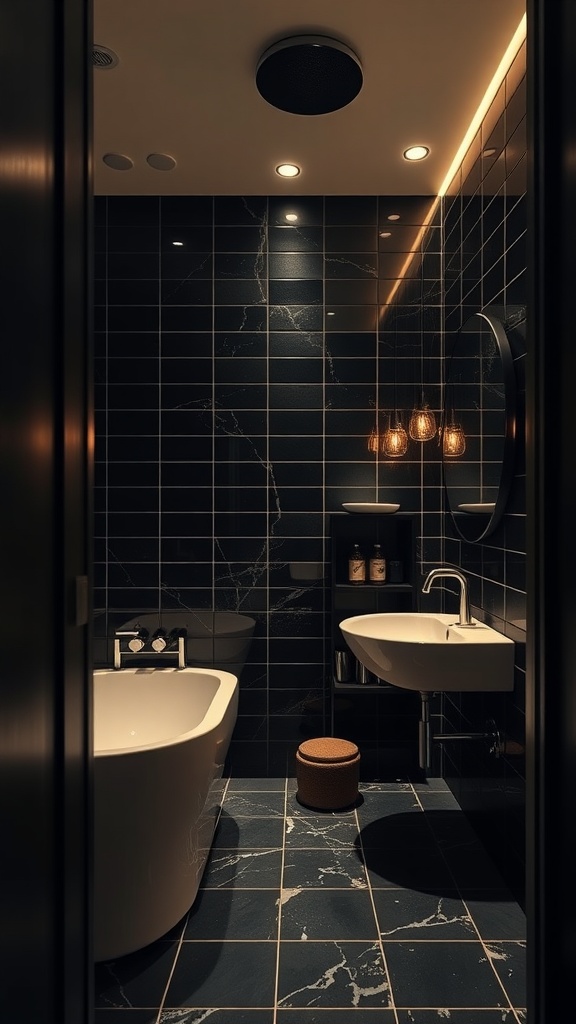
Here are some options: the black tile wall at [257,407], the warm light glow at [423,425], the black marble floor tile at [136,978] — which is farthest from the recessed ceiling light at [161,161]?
the black marble floor tile at [136,978]

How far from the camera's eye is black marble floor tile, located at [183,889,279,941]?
6.20 feet

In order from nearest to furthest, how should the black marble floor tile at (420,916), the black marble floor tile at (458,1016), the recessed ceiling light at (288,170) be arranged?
the black marble floor tile at (458,1016) → the black marble floor tile at (420,916) → the recessed ceiling light at (288,170)

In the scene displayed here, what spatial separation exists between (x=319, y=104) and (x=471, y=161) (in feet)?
2.24

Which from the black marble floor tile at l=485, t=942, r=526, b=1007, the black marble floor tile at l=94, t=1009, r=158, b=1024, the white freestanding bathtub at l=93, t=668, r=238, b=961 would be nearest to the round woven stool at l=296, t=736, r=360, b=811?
the white freestanding bathtub at l=93, t=668, r=238, b=961

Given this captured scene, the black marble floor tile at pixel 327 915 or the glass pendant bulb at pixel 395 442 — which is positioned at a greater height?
the glass pendant bulb at pixel 395 442

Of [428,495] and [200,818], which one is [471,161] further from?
[200,818]

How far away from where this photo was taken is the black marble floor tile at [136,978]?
5.31ft

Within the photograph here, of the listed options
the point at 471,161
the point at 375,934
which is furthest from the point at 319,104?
the point at 375,934

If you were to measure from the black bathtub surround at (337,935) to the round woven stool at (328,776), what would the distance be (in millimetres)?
73

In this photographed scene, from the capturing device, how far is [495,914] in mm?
1997

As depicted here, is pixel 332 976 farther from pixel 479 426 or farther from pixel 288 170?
pixel 288 170

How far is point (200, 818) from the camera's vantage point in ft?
6.54

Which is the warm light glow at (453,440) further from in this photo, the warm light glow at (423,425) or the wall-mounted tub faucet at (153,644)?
the wall-mounted tub faucet at (153,644)

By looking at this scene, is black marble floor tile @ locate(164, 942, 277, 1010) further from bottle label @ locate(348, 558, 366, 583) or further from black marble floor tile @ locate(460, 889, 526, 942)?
bottle label @ locate(348, 558, 366, 583)
